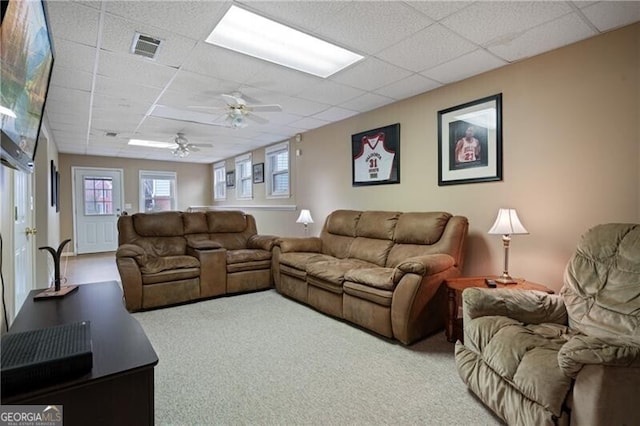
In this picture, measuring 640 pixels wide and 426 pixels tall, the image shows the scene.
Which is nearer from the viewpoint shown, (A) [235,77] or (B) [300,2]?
(B) [300,2]

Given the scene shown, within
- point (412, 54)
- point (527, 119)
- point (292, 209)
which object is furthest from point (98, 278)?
point (527, 119)

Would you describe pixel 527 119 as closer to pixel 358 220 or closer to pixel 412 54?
pixel 412 54

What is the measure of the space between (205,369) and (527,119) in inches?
129

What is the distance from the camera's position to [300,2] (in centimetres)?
197

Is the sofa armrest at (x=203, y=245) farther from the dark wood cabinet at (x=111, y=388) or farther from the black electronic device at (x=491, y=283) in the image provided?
the black electronic device at (x=491, y=283)

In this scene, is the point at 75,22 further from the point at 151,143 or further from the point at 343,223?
the point at 151,143

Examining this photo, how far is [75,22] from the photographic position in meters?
2.13

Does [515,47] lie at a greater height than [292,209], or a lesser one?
greater

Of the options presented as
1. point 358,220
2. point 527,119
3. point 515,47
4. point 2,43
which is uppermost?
point 515,47

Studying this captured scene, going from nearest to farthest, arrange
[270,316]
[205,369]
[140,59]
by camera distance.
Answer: [205,369], [140,59], [270,316]

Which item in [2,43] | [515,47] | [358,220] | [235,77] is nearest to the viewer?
[2,43]

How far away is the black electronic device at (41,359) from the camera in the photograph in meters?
0.85

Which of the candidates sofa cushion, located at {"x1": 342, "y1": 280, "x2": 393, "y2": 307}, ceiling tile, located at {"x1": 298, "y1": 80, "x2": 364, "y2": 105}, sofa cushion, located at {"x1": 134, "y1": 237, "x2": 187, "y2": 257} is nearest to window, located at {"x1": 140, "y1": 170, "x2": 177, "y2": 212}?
sofa cushion, located at {"x1": 134, "y1": 237, "x2": 187, "y2": 257}

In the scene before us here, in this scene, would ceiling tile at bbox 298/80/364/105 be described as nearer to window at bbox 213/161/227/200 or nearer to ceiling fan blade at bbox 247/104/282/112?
ceiling fan blade at bbox 247/104/282/112
